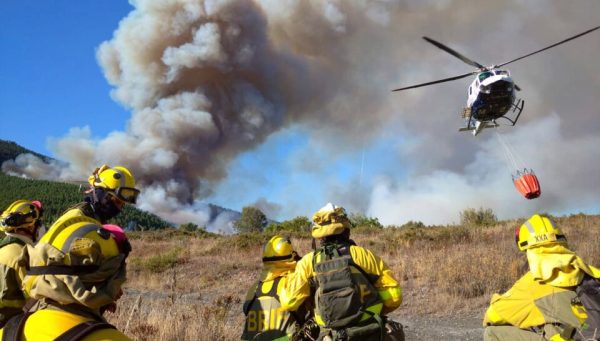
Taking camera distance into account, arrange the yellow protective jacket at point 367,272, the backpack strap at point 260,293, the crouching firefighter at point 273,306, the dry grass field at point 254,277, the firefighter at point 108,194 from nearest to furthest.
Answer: the firefighter at point 108,194, the yellow protective jacket at point 367,272, the crouching firefighter at point 273,306, the backpack strap at point 260,293, the dry grass field at point 254,277

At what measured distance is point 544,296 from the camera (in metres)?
2.71

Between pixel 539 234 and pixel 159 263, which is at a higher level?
pixel 159 263

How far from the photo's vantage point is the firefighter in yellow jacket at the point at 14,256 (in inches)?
113

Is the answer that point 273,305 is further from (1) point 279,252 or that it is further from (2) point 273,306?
(1) point 279,252

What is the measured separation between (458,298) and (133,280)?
9.23 metres

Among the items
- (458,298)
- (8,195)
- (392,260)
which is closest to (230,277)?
(392,260)

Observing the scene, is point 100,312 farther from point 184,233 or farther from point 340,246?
point 184,233

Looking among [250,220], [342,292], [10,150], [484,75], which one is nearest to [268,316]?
[342,292]

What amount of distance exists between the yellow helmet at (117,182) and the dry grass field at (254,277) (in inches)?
54.4

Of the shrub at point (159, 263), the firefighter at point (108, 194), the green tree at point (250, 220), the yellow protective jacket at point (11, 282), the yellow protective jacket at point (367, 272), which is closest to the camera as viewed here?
the firefighter at point (108, 194)

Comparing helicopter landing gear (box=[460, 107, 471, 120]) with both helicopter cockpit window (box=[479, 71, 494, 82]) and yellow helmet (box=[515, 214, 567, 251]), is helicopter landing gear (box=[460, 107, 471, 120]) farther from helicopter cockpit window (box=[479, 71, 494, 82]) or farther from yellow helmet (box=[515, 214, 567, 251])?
yellow helmet (box=[515, 214, 567, 251])

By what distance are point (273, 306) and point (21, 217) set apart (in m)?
2.03

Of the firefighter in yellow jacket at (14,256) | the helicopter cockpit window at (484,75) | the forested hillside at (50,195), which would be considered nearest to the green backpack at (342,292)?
the firefighter in yellow jacket at (14,256)

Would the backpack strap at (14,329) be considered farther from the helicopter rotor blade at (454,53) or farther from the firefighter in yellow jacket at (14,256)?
the helicopter rotor blade at (454,53)
